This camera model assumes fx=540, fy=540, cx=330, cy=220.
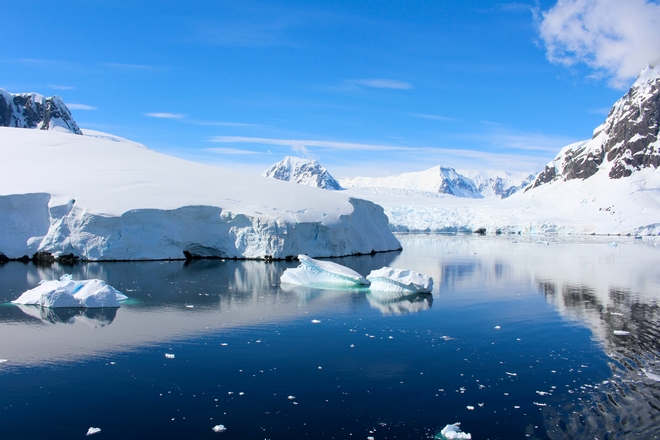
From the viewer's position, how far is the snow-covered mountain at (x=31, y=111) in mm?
64250

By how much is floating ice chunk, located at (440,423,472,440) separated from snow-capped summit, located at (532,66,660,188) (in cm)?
7182

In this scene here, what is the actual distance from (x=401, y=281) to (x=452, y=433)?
8888 millimetres

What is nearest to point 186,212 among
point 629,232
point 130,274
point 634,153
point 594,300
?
point 130,274

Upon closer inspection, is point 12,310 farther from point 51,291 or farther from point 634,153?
point 634,153

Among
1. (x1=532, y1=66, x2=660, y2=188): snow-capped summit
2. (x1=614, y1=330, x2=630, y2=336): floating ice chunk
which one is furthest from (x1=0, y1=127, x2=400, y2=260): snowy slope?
(x1=532, y1=66, x2=660, y2=188): snow-capped summit

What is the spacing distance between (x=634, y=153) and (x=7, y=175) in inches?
2822

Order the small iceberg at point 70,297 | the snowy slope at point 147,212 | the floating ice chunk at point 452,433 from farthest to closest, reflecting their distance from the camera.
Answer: the snowy slope at point 147,212, the small iceberg at point 70,297, the floating ice chunk at point 452,433

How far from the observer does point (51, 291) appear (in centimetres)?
1184

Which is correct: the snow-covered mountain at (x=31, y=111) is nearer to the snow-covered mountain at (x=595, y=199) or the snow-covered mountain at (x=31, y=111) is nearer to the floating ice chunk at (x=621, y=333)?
the snow-covered mountain at (x=595, y=199)

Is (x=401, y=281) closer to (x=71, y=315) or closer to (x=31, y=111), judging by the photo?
(x=71, y=315)

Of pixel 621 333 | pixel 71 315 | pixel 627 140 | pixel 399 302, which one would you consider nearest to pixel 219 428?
pixel 71 315

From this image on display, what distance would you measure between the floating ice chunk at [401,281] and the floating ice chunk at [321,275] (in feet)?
3.17

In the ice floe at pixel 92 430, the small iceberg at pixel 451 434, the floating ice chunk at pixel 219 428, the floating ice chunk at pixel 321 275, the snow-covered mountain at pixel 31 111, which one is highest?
the snow-covered mountain at pixel 31 111

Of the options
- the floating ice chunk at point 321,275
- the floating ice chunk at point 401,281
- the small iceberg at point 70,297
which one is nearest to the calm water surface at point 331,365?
the small iceberg at point 70,297
